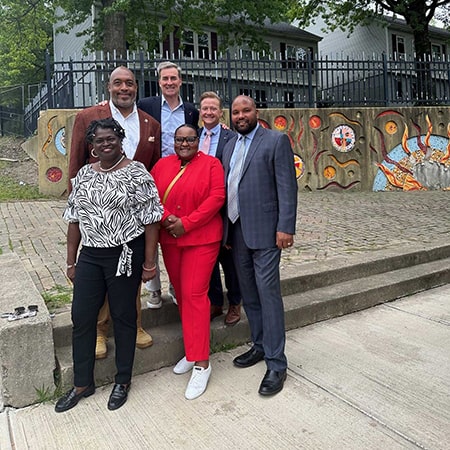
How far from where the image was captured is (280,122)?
457 inches

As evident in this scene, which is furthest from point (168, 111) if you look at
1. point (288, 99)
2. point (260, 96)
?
point (288, 99)

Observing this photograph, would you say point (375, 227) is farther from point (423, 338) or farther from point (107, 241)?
point (107, 241)

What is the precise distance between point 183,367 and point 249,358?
1.54ft

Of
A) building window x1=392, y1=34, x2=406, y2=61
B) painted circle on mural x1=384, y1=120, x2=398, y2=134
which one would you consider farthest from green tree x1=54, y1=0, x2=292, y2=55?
building window x1=392, y1=34, x2=406, y2=61

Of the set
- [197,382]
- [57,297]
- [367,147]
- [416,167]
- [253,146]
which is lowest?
[197,382]

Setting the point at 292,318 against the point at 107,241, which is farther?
the point at 292,318

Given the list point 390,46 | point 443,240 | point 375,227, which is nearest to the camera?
point 443,240

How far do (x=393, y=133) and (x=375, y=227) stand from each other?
5.64m

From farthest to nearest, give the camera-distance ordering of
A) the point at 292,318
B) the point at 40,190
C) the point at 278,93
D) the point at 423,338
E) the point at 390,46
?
the point at 390,46, the point at 278,93, the point at 40,190, the point at 292,318, the point at 423,338

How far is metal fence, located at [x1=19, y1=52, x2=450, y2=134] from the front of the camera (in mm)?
10453

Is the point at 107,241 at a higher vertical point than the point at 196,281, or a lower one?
higher

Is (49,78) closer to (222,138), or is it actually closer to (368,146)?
(368,146)

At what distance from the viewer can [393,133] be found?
12.2 meters

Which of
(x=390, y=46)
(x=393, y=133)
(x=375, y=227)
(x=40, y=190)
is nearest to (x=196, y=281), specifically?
(x=375, y=227)
